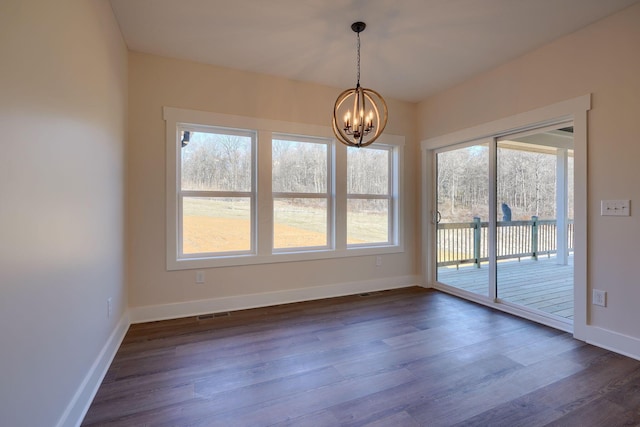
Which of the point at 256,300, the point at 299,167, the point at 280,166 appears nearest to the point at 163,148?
the point at 280,166

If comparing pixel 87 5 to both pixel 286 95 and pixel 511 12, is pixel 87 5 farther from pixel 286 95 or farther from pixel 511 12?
pixel 511 12

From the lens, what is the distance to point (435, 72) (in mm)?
3451

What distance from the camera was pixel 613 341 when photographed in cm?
241

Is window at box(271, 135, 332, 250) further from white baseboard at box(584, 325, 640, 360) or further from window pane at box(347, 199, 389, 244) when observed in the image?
white baseboard at box(584, 325, 640, 360)

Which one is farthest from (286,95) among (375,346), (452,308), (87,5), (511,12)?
(452,308)

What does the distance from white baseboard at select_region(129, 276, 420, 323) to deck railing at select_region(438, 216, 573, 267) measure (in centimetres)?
73

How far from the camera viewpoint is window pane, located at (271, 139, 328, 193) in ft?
12.0

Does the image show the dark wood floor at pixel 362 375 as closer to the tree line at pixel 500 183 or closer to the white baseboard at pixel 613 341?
the white baseboard at pixel 613 341

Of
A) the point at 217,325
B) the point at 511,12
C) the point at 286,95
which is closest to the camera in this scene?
the point at 511,12

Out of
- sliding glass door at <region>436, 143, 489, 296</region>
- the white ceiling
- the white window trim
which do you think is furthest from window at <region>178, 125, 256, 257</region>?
sliding glass door at <region>436, 143, 489, 296</region>

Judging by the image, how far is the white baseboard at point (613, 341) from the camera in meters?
2.29

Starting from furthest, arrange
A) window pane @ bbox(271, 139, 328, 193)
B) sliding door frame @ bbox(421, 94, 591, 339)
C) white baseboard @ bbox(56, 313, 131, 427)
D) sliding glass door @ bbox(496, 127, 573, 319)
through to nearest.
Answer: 1. window pane @ bbox(271, 139, 328, 193)
2. sliding glass door @ bbox(496, 127, 573, 319)
3. sliding door frame @ bbox(421, 94, 591, 339)
4. white baseboard @ bbox(56, 313, 131, 427)

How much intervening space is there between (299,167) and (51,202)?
105 inches

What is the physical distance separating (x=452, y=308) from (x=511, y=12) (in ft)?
9.64
